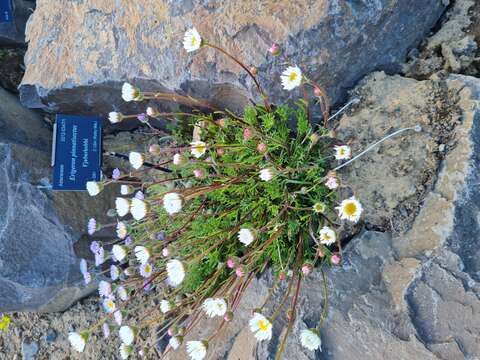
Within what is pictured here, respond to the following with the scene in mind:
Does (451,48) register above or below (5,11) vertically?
above

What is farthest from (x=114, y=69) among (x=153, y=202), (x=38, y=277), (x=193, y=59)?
(x=38, y=277)

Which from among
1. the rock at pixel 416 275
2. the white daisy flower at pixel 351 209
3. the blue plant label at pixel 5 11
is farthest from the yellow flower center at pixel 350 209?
the blue plant label at pixel 5 11

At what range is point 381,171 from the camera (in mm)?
2227

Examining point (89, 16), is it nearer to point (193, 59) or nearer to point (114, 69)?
point (114, 69)

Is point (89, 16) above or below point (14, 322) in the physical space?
above

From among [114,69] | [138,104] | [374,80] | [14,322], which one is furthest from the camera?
[14,322]

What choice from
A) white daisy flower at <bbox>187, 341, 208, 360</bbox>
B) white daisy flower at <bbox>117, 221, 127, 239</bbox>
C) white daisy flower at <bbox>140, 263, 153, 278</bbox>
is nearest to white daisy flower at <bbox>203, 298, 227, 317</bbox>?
white daisy flower at <bbox>187, 341, 208, 360</bbox>

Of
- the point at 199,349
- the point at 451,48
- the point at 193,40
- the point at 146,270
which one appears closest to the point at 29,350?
the point at 146,270

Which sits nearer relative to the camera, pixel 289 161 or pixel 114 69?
pixel 289 161

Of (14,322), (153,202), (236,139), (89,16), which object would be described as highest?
(89,16)

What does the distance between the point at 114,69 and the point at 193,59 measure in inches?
22.2

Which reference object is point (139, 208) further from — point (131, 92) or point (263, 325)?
point (263, 325)

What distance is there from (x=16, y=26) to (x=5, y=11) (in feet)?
0.84

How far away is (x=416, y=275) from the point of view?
1979mm
